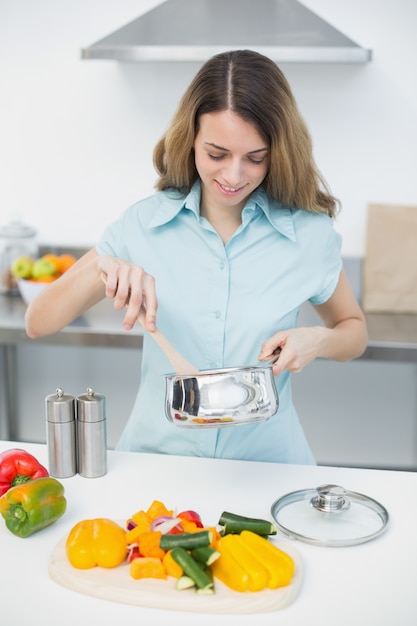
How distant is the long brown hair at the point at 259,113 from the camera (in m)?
1.48

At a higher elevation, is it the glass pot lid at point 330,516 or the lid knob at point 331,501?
the lid knob at point 331,501

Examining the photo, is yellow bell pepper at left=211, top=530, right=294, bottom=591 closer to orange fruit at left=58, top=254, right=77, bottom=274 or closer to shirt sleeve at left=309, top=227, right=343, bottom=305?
shirt sleeve at left=309, top=227, right=343, bottom=305

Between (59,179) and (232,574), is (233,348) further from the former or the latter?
(59,179)

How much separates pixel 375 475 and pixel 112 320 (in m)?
1.42

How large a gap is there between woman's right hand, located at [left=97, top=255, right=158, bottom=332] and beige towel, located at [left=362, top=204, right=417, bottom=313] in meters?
1.64

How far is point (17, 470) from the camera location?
4.61 feet

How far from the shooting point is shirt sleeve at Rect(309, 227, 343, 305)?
1.70 m

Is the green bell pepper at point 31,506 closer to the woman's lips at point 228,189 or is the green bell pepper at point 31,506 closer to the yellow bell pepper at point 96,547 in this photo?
the yellow bell pepper at point 96,547

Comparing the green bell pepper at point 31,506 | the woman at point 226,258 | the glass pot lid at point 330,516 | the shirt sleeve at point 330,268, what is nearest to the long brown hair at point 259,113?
the woman at point 226,258

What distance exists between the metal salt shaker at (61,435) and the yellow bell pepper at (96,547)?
0.98ft

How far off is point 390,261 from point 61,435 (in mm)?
1741

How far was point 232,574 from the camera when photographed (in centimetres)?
109

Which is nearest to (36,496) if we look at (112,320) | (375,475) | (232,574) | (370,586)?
(232,574)

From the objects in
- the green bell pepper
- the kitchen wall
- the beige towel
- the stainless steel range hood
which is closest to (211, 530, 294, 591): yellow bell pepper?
the green bell pepper
